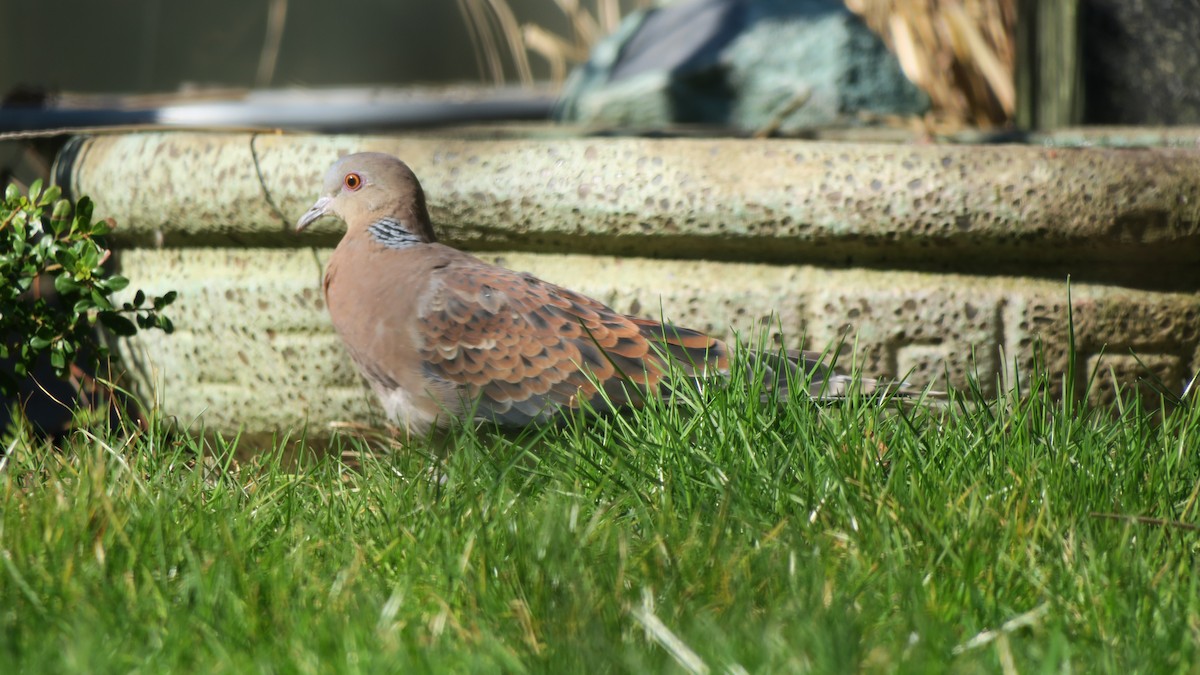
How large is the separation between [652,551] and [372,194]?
131cm

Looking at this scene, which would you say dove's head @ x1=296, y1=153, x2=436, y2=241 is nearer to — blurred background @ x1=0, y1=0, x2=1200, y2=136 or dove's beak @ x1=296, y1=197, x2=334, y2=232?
dove's beak @ x1=296, y1=197, x2=334, y2=232

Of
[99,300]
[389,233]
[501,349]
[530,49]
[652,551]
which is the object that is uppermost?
[530,49]

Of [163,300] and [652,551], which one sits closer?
[652,551]

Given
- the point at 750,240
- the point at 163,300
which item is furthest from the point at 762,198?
the point at 163,300

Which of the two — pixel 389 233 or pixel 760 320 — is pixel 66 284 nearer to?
pixel 389 233

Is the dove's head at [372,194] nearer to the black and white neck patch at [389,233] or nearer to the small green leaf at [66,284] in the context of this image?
the black and white neck patch at [389,233]

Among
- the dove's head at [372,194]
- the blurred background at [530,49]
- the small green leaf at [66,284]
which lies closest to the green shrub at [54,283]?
the small green leaf at [66,284]

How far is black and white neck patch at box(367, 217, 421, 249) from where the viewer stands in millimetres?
2996

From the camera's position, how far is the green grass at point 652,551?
176 centimetres

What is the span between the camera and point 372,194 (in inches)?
117

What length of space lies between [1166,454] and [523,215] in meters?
1.52

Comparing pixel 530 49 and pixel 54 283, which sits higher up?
pixel 530 49

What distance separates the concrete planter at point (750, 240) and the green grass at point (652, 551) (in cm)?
42

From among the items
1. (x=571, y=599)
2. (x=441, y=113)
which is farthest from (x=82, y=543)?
(x=441, y=113)
